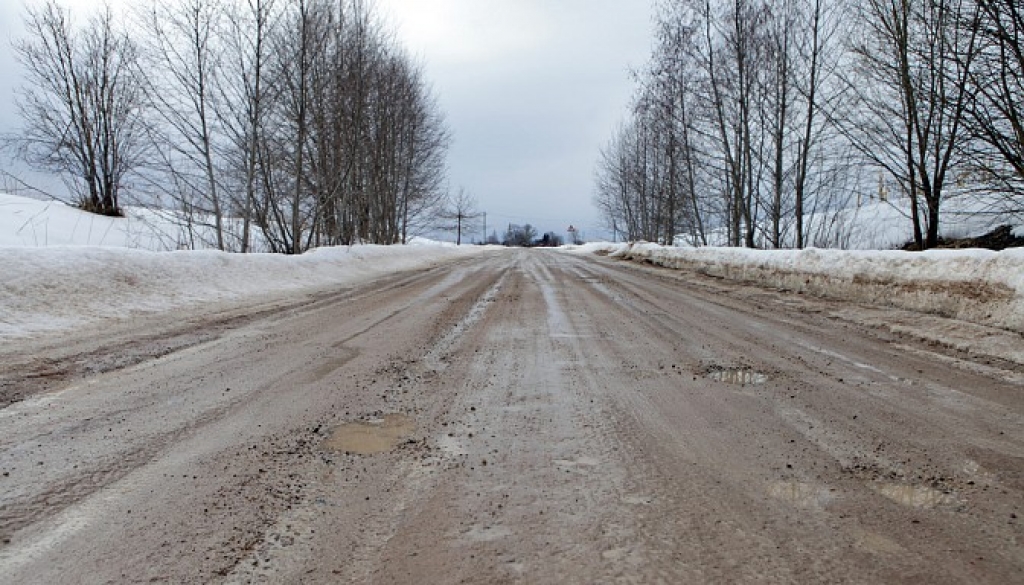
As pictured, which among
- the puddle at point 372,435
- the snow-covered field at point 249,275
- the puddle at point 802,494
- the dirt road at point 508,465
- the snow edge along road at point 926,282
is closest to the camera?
the dirt road at point 508,465

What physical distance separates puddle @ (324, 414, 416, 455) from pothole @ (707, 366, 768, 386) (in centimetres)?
216

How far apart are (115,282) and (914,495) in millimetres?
8198

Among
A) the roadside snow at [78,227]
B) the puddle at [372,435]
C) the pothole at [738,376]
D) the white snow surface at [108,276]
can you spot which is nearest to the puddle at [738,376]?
the pothole at [738,376]

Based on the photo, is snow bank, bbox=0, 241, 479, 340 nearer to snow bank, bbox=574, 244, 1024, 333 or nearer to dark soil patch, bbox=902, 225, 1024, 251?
snow bank, bbox=574, 244, 1024, 333

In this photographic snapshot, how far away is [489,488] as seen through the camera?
195cm

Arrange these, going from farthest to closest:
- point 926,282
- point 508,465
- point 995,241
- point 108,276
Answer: point 995,241, point 108,276, point 926,282, point 508,465

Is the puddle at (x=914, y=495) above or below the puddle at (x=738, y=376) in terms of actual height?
below

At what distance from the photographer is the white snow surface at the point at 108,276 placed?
212 inches

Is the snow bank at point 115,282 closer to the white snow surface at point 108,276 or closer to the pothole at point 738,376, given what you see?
the white snow surface at point 108,276

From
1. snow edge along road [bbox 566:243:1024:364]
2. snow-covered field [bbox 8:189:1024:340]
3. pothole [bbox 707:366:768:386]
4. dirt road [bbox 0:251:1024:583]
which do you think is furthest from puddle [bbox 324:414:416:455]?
snow edge along road [bbox 566:243:1024:364]

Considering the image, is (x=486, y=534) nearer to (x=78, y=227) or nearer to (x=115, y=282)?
(x=115, y=282)

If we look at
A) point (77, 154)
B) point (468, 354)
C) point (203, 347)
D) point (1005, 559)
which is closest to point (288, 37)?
point (77, 154)

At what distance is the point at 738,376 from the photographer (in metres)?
3.61

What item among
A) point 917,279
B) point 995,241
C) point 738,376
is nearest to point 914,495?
point 738,376
